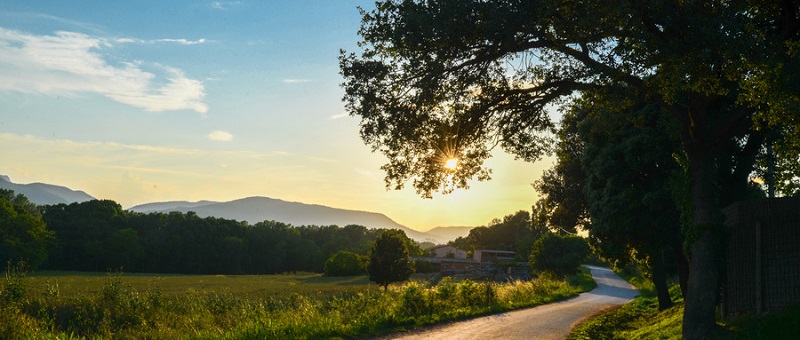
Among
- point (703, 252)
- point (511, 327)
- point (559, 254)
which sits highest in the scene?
point (559, 254)

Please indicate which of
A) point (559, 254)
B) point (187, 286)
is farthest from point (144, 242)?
point (559, 254)

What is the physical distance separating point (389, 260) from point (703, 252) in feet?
176

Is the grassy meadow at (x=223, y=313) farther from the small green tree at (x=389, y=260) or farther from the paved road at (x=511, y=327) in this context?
the small green tree at (x=389, y=260)

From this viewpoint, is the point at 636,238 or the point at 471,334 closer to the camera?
the point at 471,334

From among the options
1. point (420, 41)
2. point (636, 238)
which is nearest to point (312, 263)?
point (636, 238)

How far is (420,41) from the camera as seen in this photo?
14867 millimetres

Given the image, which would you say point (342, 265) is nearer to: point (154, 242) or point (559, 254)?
point (154, 242)

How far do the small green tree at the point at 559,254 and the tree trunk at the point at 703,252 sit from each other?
196 ft

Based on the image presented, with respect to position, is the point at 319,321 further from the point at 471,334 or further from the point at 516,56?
the point at 516,56

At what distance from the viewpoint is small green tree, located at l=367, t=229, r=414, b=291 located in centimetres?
6775

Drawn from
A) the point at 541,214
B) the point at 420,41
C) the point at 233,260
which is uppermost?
the point at 420,41

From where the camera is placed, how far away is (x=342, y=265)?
112 m

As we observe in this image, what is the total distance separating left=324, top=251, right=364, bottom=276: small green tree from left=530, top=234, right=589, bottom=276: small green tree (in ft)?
137

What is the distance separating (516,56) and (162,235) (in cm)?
11383
